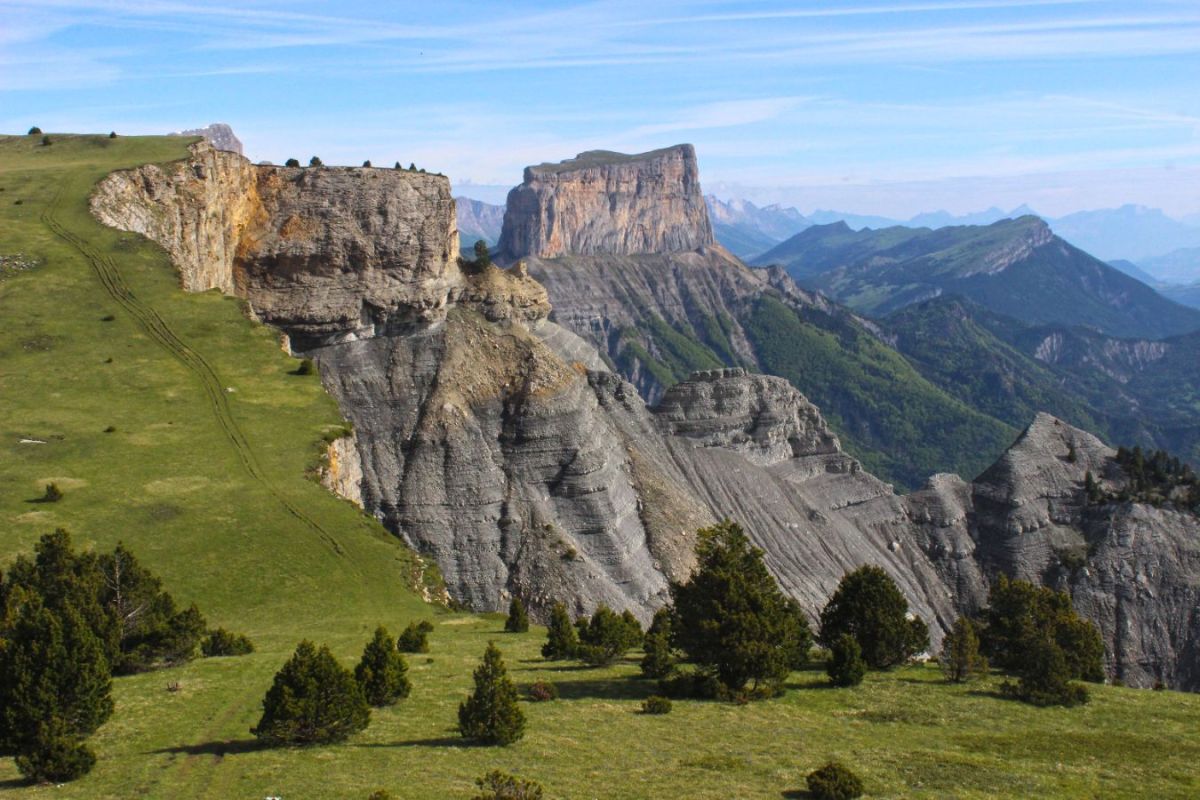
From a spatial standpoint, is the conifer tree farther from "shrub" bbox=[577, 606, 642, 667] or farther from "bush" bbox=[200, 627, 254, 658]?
"shrub" bbox=[577, 606, 642, 667]

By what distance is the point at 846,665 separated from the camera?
149 feet

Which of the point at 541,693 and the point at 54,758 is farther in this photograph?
the point at 541,693

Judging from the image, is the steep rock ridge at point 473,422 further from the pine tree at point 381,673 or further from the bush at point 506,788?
the bush at point 506,788

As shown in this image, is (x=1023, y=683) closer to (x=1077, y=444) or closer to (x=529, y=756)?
(x=529, y=756)

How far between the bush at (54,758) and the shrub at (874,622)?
30694 millimetres

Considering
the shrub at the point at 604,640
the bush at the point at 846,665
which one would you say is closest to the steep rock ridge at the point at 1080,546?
the bush at the point at 846,665

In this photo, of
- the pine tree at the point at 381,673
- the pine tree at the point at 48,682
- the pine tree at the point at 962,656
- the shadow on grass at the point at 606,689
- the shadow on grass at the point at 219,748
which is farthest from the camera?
the pine tree at the point at 962,656

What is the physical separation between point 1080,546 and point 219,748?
10724 centimetres

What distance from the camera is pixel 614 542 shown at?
3846 inches

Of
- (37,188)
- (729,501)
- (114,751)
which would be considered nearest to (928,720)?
(114,751)

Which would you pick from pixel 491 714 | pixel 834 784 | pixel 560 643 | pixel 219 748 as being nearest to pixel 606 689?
pixel 560 643

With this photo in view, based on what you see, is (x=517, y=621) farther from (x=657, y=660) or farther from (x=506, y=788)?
(x=506, y=788)

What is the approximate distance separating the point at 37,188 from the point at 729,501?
72502 millimetres

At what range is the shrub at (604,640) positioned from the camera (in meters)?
48.6
